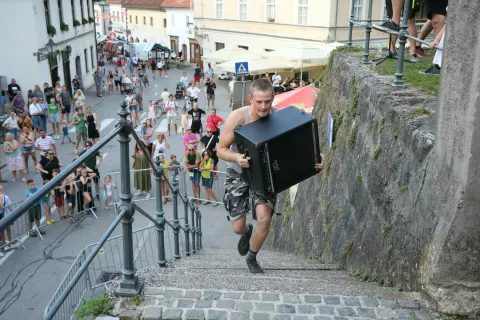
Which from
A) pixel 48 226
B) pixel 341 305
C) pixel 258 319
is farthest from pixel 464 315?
pixel 48 226

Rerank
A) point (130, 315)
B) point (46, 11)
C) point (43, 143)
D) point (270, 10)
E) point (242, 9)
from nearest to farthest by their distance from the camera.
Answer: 1. point (130, 315)
2. point (43, 143)
3. point (46, 11)
4. point (270, 10)
5. point (242, 9)

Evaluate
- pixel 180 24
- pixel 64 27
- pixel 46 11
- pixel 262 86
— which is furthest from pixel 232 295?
pixel 180 24

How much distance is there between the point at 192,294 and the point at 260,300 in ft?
1.60

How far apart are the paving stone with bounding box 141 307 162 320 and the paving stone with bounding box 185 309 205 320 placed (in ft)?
0.58

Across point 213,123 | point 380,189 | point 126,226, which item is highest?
point 126,226

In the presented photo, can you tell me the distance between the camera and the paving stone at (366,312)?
3.21 meters

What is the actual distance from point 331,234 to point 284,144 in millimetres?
2238

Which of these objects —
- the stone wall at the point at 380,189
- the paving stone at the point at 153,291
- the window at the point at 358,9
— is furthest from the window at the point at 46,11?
the paving stone at the point at 153,291

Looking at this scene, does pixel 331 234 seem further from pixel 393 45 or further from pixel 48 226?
pixel 48 226

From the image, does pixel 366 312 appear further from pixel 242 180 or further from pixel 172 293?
pixel 242 180

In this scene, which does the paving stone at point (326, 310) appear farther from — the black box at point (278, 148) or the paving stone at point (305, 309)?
the black box at point (278, 148)

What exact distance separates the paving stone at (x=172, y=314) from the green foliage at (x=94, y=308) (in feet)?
1.20

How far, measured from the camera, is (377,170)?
4.80 meters

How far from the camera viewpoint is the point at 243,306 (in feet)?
10.7
